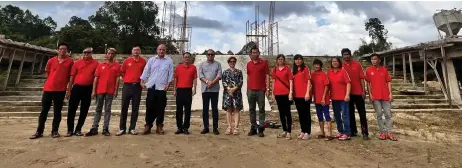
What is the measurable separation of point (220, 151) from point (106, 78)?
2345 millimetres

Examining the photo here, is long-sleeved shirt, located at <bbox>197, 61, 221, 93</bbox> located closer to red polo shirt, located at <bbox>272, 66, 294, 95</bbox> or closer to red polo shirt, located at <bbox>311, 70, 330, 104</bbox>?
red polo shirt, located at <bbox>272, 66, 294, 95</bbox>

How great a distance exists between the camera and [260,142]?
497 centimetres

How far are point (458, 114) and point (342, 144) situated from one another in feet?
23.0

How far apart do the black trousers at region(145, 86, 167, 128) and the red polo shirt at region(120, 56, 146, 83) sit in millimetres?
310

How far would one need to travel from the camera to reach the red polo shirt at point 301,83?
5.16m

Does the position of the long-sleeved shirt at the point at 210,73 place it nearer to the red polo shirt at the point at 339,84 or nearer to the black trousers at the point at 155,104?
the black trousers at the point at 155,104

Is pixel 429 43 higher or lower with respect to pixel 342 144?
higher

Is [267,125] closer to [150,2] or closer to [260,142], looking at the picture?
[260,142]

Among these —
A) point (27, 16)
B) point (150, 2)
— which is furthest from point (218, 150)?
point (27, 16)

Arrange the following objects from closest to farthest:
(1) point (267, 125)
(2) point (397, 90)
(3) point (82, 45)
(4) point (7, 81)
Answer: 1. (1) point (267, 125)
2. (4) point (7, 81)
3. (2) point (397, 90)
4. (3) point (82, 45)

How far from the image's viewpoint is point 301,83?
5.18 m

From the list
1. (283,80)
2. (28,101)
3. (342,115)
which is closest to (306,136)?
(342,115)

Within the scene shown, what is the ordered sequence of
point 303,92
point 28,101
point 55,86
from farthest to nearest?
point 28,101, point 303,92, point 55,86

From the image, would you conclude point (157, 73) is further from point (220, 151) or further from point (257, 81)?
point (220, 151)
